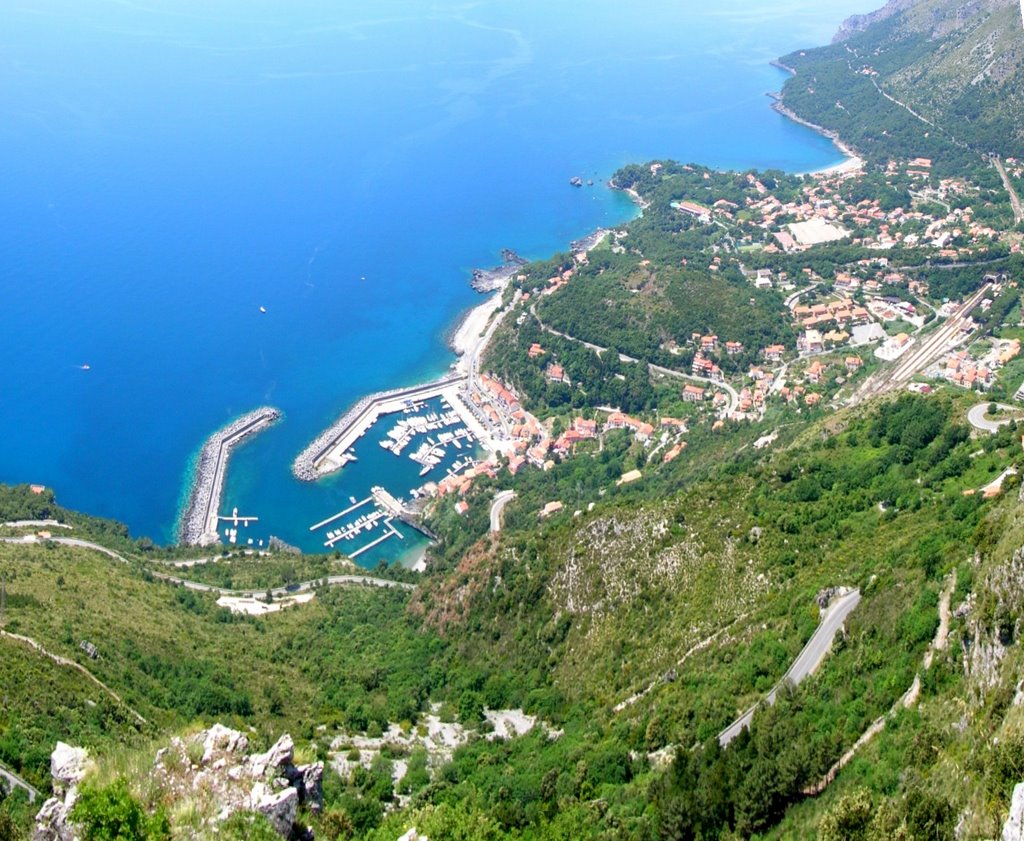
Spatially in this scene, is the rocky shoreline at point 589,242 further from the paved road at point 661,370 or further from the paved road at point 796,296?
the paved road at point 796,296

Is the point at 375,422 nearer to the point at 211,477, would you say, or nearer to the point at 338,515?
the point at 338,515

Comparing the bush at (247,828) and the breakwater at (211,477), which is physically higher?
the breakwater at (211,477)

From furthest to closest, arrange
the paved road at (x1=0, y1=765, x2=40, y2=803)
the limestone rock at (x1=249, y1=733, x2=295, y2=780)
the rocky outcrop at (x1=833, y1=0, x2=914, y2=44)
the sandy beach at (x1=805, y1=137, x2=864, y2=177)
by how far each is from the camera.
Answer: the rocky outcrop at (x1=833, y1=0, x2=914, y2=44) < the sandy beach at (x1=805, y1=137, x2=864, y2=177) < the paved road at (x1=0, y1=765, x2=40, y2=803) < the limestone rock at (x1=249, y1=733, x2=295, y2=780)

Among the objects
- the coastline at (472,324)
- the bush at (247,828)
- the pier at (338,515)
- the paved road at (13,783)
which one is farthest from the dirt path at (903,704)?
the coastline at (472,324)

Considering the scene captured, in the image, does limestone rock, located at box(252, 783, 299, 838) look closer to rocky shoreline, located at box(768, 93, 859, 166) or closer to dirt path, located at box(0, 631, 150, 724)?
dirt path, located at box(0, 631, 150, 724)

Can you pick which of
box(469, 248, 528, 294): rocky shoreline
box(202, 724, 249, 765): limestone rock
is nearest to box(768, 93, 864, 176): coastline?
box(469, 248, 528, 294): rocky shoreline

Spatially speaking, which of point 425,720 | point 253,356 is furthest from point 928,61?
point 425,720

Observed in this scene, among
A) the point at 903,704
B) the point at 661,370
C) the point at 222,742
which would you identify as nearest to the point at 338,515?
the point at 661,370
